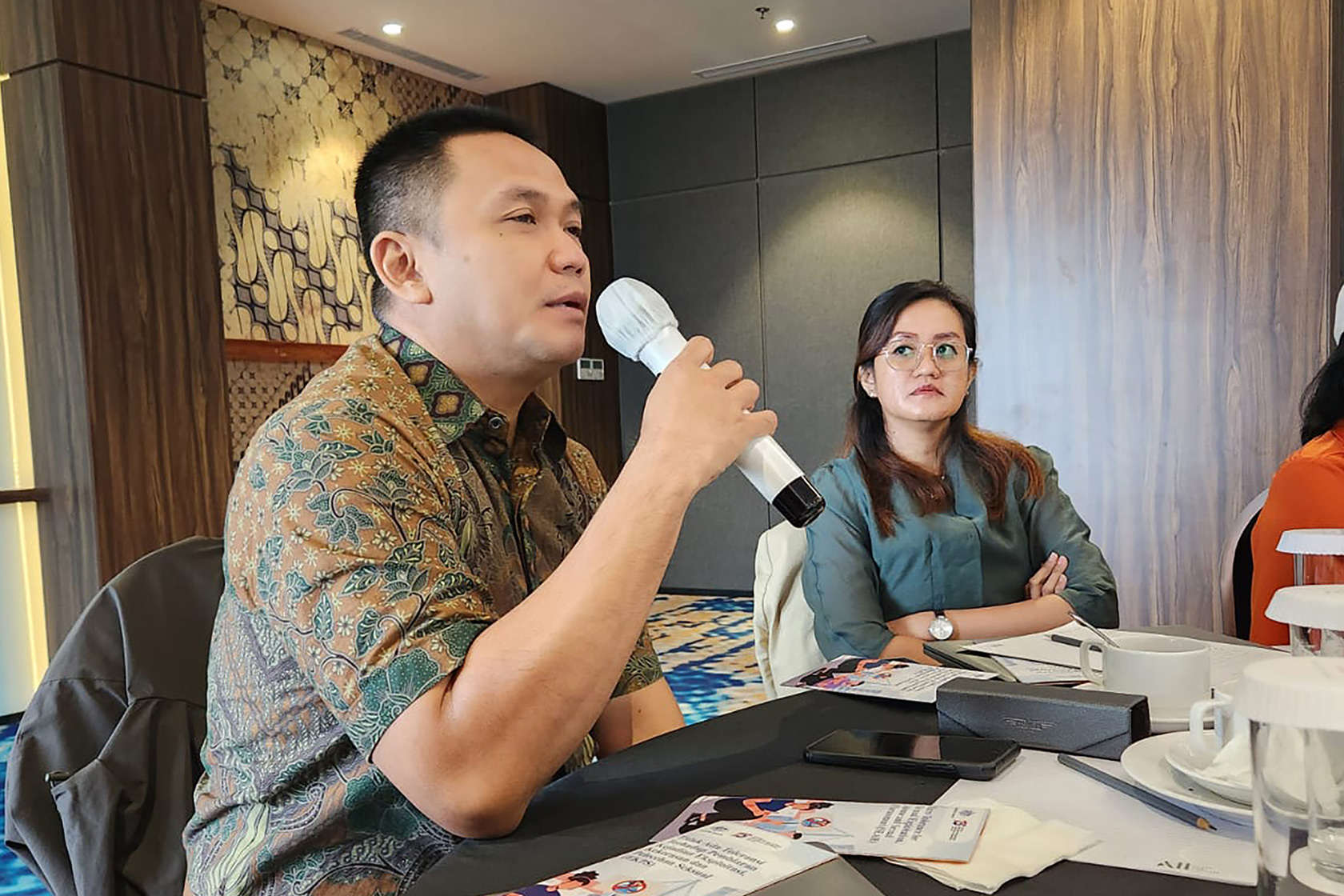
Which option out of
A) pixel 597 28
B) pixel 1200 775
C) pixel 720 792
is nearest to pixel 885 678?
pixel 720 792

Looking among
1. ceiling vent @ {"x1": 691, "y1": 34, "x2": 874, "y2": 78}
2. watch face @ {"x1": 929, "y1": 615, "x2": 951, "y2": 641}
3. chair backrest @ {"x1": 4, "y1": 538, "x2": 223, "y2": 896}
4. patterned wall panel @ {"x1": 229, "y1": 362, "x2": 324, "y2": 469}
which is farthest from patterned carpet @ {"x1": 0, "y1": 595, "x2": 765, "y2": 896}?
ceiling vent @ {"x1": 691, "y1": 34, "x2": 874, "y2": 78}

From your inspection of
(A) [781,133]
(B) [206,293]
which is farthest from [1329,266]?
(B) [206,293]

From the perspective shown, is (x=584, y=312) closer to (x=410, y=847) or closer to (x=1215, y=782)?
(x=410, y=847)

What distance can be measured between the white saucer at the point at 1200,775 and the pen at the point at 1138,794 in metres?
0.02

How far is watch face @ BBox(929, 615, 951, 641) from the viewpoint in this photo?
74.7 inches

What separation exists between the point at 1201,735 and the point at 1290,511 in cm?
136

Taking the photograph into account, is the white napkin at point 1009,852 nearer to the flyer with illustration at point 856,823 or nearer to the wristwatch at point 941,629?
the flyer with illustration at point 856,823

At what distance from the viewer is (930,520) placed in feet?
6.59

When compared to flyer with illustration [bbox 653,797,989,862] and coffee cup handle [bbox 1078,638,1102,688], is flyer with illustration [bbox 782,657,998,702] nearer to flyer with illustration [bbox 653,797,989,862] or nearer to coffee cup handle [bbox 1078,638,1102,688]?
coffee cup handle [bbox 1078,638,1102,688]

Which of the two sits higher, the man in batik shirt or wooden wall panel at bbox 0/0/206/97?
wooden wall panel at bbox 0/0/206/97

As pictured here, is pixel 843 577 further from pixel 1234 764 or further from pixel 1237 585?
pixel 1234 764

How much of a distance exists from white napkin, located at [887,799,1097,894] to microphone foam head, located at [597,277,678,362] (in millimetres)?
644

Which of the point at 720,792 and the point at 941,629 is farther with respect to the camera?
the point at 941,629

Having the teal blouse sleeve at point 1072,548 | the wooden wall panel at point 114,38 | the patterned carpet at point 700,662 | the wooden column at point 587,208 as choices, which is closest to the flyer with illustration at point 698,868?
the teal blouse sleeve at point 1072,548
